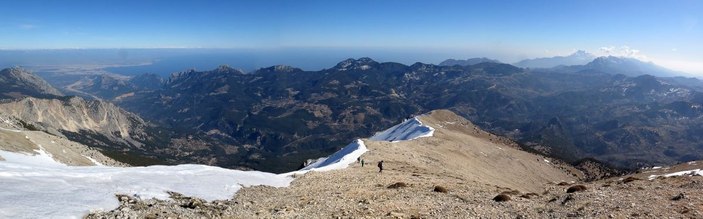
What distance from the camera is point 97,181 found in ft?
104

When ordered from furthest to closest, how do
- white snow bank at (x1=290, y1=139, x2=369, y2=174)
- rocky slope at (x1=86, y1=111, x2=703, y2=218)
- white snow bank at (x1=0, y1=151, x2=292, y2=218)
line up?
white snow bank at (x1=290, y1=139, x2=369, y2=174)
rocky slope at (x1=86, y1=111, x2=703, y2=218)
white snow bank at (x1=0, y1=151, x2=292, y2=218)

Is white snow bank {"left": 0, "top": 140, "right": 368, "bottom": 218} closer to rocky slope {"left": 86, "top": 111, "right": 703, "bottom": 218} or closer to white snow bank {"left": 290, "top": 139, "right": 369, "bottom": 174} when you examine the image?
rocky slope {"left": 86, "top": 111, "right": 703, "bottom": 218}

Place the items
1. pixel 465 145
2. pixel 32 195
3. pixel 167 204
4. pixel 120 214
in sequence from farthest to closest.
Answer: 1. pixel 465 145
2. pixel 167 204
3. pixel 32 195
4. pixel 120 214

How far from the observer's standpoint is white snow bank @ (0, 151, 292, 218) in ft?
Answer: 77.8

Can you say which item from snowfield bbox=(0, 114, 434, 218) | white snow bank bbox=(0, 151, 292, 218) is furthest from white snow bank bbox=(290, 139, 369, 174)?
white snow bank bbox=(0, 151, 292, 218)

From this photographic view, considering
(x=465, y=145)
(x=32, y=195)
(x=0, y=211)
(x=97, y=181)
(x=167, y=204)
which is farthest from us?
(x=465, y=145)

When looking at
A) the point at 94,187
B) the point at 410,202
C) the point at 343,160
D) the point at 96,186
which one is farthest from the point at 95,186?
the point at 343,160

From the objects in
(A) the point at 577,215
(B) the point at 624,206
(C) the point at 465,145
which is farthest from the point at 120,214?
(C) the point at 465,145

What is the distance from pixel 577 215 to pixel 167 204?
26.7 meters

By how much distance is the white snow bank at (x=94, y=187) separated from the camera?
934 inches

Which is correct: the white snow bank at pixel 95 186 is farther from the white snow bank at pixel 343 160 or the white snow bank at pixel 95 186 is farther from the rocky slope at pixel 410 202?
the white snow bank at pixel 343 160

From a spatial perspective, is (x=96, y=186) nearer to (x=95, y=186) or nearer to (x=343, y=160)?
(x=95, y=186)

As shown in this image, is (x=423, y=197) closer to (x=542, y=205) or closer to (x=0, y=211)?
(x=542, y=205)

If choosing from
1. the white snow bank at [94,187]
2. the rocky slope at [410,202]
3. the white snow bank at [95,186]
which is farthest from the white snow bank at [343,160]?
the white snow bank at [94,187]
